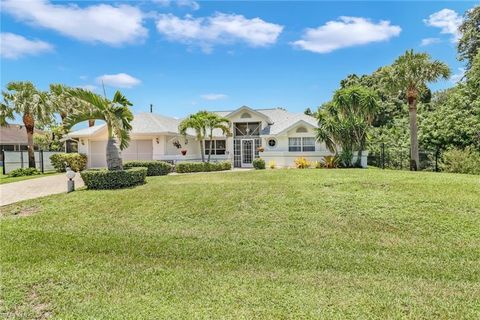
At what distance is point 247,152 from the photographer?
28.2 meters

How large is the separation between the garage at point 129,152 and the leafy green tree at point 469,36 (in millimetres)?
28406

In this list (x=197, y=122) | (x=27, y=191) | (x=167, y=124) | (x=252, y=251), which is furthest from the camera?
(x=167, y=124)

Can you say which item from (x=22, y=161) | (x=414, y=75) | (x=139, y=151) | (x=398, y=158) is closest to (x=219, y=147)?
(x=139, y=151)

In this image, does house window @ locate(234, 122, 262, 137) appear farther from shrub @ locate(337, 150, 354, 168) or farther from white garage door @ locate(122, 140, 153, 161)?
shrub @ locate(337, 150, 354, 168)

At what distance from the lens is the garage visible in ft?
89.5

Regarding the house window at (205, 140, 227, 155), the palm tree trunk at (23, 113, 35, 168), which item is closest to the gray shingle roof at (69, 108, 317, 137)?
the house window at (205, 140, 227, 155)

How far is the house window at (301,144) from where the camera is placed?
25.8 m

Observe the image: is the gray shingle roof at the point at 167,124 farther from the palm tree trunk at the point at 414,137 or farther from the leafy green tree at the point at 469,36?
the leafy green tree at the point at 469,36

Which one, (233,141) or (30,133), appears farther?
(233,141)

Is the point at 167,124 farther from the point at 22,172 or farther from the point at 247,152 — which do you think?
the point at 22,172

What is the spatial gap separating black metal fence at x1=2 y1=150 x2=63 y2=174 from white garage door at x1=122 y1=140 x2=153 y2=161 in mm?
6127

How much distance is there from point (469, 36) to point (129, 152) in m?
31.1

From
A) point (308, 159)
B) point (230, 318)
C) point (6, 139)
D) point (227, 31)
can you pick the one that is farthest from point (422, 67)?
point (6, 139)

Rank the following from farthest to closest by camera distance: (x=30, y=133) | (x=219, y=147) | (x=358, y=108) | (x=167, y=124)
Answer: (x=167, y=124), (x=219, y=147), (x=30, y=133), (x=358, y=108)
